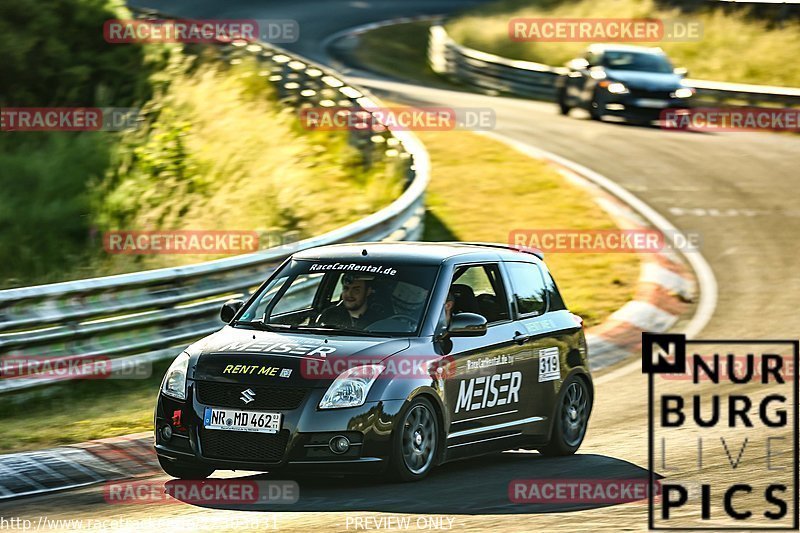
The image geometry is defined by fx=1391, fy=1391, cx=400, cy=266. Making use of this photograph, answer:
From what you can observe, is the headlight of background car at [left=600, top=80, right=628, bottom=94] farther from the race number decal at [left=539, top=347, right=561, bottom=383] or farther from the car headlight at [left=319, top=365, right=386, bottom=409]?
the car headlight at [left=319, top=365, right=386, bottom=409]

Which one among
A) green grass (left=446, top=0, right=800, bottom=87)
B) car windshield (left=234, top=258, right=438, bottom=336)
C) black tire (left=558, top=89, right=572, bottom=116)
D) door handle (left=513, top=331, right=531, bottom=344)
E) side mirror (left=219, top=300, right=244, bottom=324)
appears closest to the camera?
car windshield (left=234, top=258, right=438, bottom=336)

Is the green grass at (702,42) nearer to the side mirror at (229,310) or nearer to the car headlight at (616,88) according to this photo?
the car headlight at (616,88)

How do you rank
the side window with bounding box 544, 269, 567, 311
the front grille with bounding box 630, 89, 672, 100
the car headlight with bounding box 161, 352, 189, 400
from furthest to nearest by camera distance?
the front grille with bounding box 630, 89, 672, 100, the side window with bounding box 544, 269, 567, 311, the car headlight with bounding box 161, 352, 189, 400

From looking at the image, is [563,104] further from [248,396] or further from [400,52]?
[248,396]

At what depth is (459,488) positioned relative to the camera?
338 inches

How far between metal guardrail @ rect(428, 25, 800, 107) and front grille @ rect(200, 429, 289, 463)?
2305 cm

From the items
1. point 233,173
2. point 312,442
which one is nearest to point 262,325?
point 312,442

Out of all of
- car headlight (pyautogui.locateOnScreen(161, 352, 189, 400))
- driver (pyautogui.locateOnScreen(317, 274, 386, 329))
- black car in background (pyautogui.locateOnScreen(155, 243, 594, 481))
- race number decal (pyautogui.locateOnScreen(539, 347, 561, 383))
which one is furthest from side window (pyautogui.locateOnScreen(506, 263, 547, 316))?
car headlight (pyautogui.locateOnScreen(161, 352, 189, 400))

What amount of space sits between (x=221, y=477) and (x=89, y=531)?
1.69 m

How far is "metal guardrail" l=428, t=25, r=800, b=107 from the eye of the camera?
31.0 meters

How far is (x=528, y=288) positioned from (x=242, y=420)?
2809 mm

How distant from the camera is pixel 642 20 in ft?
139

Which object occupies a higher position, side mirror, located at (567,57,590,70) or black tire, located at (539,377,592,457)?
side mirror, located at (567,57,590,70)

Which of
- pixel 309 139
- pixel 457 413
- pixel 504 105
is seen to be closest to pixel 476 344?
pixel 457 413
